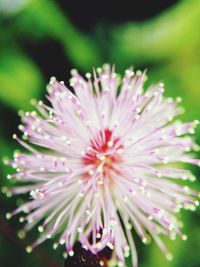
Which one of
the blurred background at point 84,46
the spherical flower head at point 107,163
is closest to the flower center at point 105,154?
the spherical flower head at point 107,163

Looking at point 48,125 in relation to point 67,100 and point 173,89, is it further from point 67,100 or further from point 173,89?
point 173,89

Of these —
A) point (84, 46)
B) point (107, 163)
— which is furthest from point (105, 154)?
point (84, 46)

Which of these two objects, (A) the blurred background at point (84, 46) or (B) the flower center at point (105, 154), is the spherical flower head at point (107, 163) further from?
(A) the blurred background at point (84, 46)

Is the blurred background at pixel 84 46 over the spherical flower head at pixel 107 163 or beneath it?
over

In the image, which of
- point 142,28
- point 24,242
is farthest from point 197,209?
point 142,28

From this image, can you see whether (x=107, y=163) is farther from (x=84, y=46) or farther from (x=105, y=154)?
(x=84, y=46)

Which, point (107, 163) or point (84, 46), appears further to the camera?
point (84, 46)

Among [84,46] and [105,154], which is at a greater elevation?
[84,46]

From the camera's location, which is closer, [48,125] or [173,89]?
[48,125]
